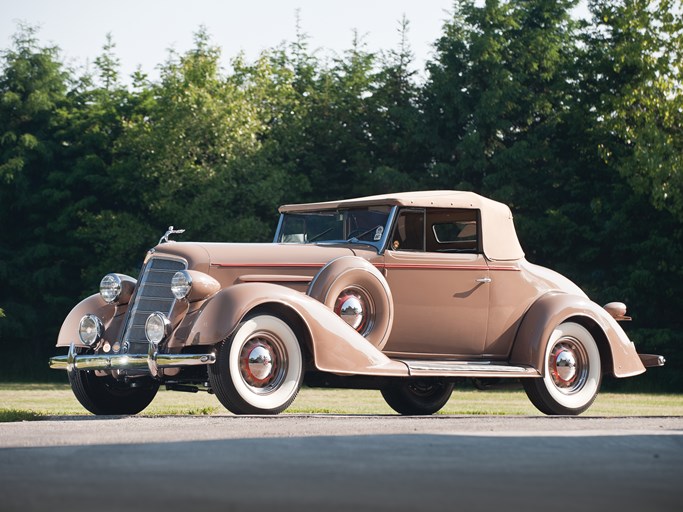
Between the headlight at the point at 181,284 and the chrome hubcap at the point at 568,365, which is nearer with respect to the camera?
the headlight at the point at 181,284

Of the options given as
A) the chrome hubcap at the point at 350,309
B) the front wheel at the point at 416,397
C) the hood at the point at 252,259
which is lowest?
the front wheel at the point at 416,397

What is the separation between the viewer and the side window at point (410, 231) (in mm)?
12625

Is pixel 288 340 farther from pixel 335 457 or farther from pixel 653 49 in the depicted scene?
pixel 653 49

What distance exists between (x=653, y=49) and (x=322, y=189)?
38.9 feet

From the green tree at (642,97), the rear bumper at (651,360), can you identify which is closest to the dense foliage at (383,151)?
the green tree at (642,97)

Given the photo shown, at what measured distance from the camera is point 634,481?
19.2ft

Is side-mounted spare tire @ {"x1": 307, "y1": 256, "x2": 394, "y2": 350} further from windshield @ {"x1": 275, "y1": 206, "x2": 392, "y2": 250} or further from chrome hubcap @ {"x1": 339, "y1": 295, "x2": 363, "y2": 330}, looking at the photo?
windshield @ {"x1": 275, "y1": 206, "x2": 392, "y2": 250}

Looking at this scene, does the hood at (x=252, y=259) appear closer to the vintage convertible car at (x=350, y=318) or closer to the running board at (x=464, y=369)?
the vintage convertible car at (x=350, y=318)

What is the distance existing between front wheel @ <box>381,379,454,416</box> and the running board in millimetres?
1723

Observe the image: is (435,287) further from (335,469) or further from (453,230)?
(335,469)

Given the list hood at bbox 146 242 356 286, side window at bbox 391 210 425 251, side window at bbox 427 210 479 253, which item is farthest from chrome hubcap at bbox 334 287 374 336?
side window at bbox 427 210 479 253

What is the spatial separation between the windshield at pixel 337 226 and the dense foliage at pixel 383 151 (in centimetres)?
1869

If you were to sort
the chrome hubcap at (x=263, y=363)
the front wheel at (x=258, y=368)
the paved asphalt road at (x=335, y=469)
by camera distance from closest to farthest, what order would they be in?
the paved asphalt road at (x=335, y=469), the front wheel at (x=258, y=368), the chrome hubcap at (x=263, y=363)

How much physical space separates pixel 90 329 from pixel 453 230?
402cm
